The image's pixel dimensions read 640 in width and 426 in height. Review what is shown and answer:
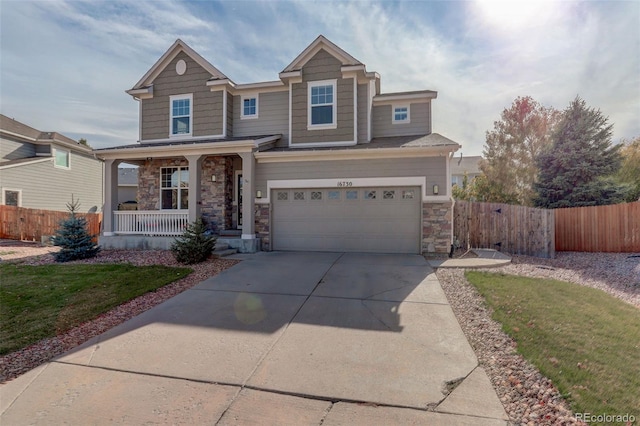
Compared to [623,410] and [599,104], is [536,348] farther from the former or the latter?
[599,104]

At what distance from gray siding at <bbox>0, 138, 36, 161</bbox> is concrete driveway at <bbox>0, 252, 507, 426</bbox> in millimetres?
20738

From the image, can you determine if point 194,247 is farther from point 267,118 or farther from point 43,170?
point 43,170

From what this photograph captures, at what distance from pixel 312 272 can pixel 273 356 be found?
3934 millimetres

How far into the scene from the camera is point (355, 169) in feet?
33.8

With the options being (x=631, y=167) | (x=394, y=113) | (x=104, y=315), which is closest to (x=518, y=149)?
(x=631, y=167)

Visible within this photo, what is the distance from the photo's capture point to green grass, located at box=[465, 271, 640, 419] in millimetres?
2771

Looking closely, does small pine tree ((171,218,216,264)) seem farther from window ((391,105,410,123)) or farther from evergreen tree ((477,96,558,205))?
evergreen tree ((477,96,558,205))

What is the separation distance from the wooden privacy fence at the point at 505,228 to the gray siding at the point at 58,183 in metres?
22.5

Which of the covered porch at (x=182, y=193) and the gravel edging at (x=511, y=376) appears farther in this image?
the covered porch at (x=182, y=193)

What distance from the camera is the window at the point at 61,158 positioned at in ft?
63.7

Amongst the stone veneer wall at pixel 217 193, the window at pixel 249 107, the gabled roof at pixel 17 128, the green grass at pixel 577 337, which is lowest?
the green grass at pixel 577 337

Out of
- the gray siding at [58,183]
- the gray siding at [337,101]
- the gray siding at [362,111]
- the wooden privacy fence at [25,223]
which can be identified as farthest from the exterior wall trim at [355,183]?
the gray siding at [58,183]

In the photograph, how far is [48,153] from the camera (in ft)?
63.9

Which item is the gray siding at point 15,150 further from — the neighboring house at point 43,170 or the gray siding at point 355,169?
the gray siding at point 355,169
